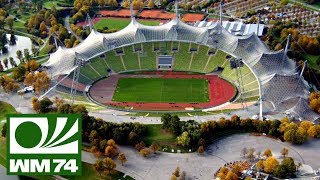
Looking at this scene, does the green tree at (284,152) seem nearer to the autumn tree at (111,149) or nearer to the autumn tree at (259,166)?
the autumn tree at (259,166)

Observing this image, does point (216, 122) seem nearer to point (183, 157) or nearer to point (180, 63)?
point (183, 157)

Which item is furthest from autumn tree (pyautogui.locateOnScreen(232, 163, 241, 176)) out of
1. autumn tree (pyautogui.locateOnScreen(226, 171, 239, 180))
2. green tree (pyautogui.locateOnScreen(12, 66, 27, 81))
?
green tree (pyautogui.locateOnScreen(12, 66, 27, 81))

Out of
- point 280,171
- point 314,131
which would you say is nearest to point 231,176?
point 280,171

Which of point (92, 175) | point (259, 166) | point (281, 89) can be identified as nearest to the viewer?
point (259, 166)

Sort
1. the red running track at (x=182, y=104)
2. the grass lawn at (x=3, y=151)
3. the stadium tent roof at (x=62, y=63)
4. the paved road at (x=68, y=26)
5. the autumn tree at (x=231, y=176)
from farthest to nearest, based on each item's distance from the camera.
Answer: the paved road at (x=68, y=26) → the stadium tent roof at (x=62, y=63) → the red running track at (x=182, y=104) → the grass lawn at (x=3, y=151) → the autumn tree at (x=231, y=176)

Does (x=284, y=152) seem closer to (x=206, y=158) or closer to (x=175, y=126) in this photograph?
(x=206, y=158)

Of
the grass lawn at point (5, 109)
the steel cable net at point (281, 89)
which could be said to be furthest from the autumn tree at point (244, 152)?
the grass lawn at point (5, 109)

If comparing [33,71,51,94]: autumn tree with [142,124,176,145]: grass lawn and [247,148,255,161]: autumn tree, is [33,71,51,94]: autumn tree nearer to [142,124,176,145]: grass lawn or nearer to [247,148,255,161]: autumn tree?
[142,124,176,145]: grass lawn
